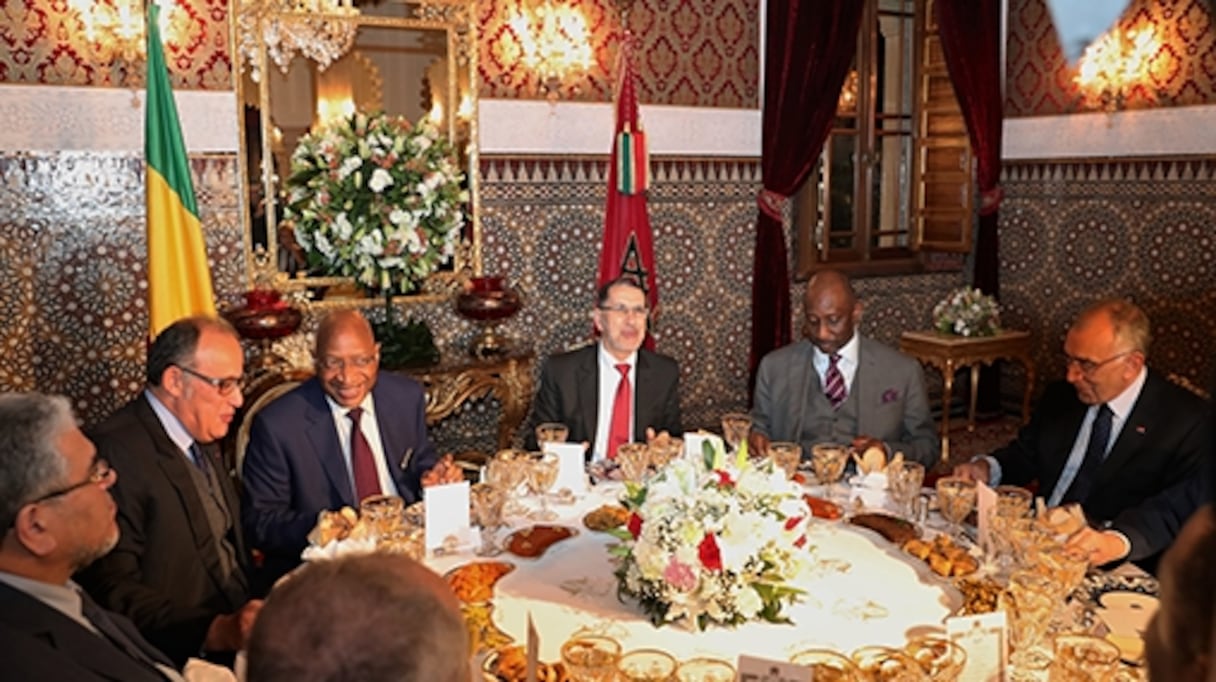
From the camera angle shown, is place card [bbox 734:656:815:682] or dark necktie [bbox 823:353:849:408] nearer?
place card [bbox 734:656:815:682]

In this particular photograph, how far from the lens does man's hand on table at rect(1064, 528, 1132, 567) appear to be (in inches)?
93.6

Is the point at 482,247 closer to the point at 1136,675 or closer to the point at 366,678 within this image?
the point at 1136,675

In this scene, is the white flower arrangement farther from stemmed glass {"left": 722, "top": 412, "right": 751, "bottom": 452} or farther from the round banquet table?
the round banquet table

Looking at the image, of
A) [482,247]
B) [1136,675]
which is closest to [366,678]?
[1136,675]

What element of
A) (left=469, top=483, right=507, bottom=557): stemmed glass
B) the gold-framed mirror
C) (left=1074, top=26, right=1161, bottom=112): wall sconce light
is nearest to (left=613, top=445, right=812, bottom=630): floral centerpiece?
(left=469, top=483, right=507, bottom=557): stemmed glass

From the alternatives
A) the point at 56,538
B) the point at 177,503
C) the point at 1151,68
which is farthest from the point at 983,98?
the point at 56,538

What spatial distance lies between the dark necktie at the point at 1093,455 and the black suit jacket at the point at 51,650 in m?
2.72

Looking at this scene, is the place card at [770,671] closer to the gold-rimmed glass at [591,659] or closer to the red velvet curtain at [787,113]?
the gold-rimmed glass at [591,659]

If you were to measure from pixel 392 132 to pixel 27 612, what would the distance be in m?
3.72

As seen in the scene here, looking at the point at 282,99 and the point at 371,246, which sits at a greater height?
the point at 282,99

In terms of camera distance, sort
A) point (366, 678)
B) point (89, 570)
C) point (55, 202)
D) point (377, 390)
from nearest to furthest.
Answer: point (366, 678)
point (89, 570)
point (377, 390)
point (55, 202)

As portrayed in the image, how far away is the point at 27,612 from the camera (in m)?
1.78

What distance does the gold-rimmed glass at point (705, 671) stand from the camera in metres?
1.79

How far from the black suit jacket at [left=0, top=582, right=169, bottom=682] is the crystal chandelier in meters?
3.98
